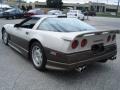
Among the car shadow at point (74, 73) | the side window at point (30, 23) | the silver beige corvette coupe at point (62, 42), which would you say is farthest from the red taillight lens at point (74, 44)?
the side window at point (30, 23)

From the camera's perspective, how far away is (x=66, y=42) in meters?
4.11

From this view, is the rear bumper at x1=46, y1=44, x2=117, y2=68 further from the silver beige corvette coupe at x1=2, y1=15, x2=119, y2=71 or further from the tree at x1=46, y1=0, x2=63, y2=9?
the tree at x1=46, y1=0, x2=63, y2=9

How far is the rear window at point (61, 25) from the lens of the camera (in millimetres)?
4801

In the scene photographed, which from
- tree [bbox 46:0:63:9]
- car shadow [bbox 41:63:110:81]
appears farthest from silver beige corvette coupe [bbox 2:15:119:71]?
tree [bbox 46:0:63:9]

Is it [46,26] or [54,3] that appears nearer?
[46,26]

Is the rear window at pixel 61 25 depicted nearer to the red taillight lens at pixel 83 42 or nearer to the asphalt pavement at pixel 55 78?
the red taillight lens at pixel 83 42

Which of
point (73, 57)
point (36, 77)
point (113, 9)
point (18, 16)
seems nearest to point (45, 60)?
point (36, 77)

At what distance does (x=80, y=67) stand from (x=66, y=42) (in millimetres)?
652

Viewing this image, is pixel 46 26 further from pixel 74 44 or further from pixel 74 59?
pixel 74 59

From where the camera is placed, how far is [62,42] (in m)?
4.17

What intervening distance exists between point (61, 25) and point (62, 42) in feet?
2.91

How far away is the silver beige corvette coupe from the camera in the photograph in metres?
4.13

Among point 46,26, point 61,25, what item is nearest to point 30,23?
point 46,26

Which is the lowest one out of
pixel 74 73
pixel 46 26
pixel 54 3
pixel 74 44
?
pixel 74 73
